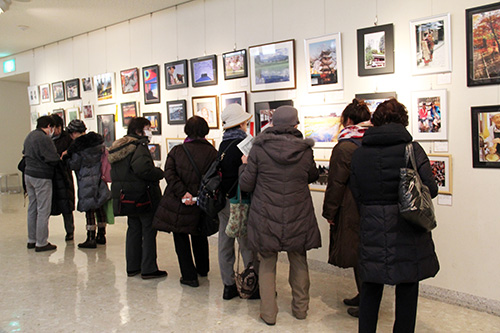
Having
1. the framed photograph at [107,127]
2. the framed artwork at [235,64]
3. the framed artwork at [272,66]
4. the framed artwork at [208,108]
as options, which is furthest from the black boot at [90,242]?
the framed artwork at [272,66]

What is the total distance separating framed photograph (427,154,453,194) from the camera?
380 centimetres

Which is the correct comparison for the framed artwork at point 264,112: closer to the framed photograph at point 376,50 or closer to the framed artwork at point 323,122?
the framed artwork at point 323,122

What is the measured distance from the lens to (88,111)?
8.34 metres

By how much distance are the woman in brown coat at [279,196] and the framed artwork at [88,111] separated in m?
5.85

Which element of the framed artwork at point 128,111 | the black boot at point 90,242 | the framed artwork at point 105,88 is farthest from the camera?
the framed artwork at point 105,88

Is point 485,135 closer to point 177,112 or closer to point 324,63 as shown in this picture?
point 324,63

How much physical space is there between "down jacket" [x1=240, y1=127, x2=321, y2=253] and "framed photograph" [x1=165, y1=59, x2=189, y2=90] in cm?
336

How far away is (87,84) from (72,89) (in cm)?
59

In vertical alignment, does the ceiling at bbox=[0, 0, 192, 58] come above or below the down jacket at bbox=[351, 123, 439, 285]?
above

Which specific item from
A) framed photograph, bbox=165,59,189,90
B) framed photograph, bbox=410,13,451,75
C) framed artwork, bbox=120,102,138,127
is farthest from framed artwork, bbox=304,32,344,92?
framed artwork, bbox=120,102,138,127

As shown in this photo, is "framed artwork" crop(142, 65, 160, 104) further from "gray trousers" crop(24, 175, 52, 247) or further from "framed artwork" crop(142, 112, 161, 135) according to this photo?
"gray trousers" crop(24, 175, 52, 247)

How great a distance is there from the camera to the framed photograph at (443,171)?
380 cm

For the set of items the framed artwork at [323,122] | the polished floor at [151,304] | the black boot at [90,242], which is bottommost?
the polished floor at [151,304]

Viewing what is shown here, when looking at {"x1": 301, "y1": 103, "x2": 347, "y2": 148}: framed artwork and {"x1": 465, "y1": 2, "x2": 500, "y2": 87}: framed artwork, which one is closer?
{"x1": 465, "y1": 2, "x2": 500, "y2": 87}: framed artwork
